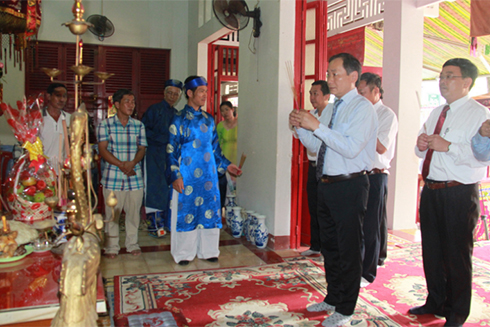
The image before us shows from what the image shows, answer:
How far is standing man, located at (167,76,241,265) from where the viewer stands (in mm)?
3191

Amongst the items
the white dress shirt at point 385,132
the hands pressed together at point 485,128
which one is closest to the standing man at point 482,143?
the hands pressed together at point 485,128

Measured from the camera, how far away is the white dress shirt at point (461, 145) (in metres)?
2.15

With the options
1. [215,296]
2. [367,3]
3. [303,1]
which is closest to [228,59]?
[367,3]

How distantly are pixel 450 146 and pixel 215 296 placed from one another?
1667mm

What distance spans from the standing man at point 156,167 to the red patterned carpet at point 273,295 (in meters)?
1.36

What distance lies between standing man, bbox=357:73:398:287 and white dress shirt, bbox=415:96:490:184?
2.05 ft

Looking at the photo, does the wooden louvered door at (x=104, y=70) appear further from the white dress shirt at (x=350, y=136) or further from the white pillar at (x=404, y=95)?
the white dress shirt at (x=350, y=136)

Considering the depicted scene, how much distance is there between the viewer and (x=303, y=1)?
3.66m

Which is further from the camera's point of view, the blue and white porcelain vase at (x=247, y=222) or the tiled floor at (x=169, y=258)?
the blue and white porcelain vase at (x=247, y=222)

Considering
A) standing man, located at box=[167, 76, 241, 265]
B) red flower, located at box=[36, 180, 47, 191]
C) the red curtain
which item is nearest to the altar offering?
red flower, located at box=[36, 180, 47, 191]

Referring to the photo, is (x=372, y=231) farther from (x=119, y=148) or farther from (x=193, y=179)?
(x=119, y=148)

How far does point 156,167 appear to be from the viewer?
4.27 metres

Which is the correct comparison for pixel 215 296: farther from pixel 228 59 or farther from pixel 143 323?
pixel 228 59

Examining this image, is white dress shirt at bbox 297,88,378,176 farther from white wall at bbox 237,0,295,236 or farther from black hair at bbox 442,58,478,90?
white wall at bbox 237,0,295,236
